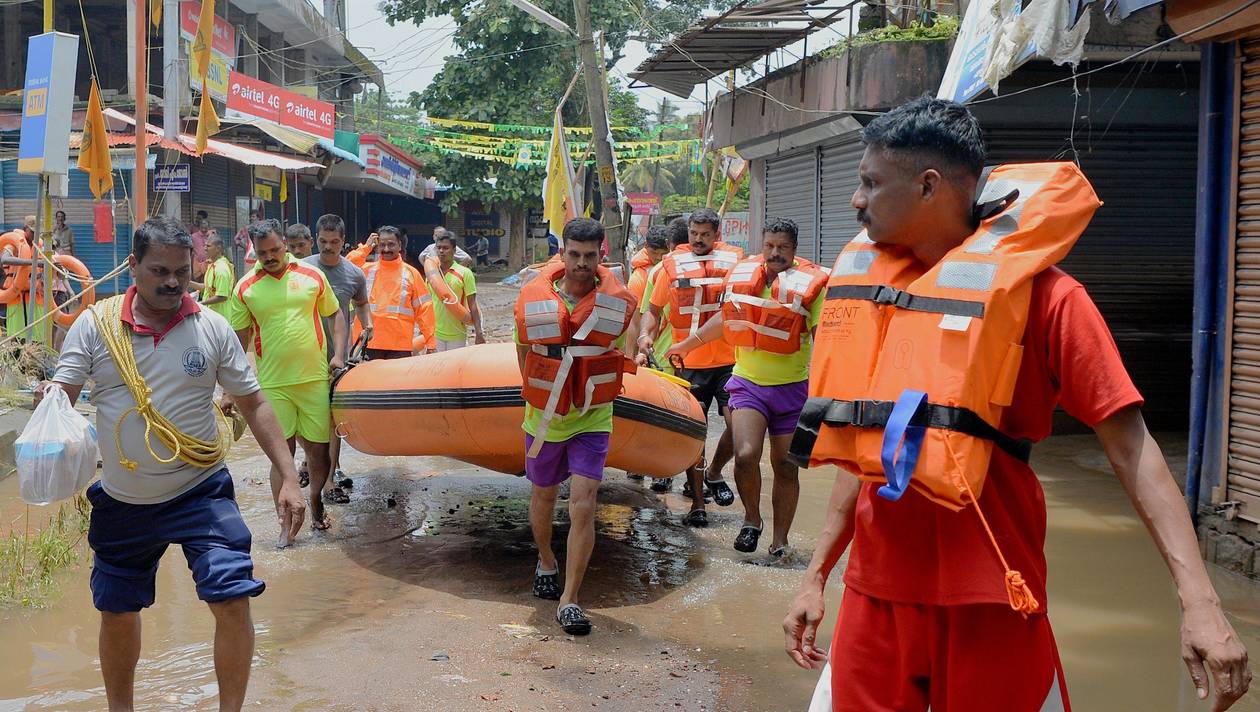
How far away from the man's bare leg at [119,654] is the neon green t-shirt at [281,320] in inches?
120

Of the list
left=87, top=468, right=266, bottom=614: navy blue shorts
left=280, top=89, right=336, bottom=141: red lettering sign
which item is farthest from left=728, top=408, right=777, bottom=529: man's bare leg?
left=280, top=89, right=336, bottom=141: red lettering sign

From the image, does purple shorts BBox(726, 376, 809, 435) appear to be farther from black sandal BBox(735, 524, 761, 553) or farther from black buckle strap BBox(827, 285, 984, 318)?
black buckle strap BBox(827, 285, 984, 318)

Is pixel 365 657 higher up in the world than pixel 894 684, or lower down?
lower down

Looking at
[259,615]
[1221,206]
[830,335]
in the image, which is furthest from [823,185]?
[830,335]

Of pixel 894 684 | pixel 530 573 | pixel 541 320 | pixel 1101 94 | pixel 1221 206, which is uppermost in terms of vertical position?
pixel 1101 94

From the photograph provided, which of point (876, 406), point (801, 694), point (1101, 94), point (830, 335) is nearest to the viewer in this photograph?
point (876, 406)

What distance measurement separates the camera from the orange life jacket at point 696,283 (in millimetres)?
7523

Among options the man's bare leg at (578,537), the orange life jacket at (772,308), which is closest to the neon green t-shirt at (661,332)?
the orange life jacket at (772,308)

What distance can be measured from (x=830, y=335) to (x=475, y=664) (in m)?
2.86

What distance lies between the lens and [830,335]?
2.41 m

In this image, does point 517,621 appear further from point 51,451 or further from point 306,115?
point 306,115

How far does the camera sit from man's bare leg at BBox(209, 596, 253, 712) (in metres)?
3.66

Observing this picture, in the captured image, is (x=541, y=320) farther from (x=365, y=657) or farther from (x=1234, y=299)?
(x=1234, y=299)

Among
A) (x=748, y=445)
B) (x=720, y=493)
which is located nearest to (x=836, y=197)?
(x=720, y=493)
